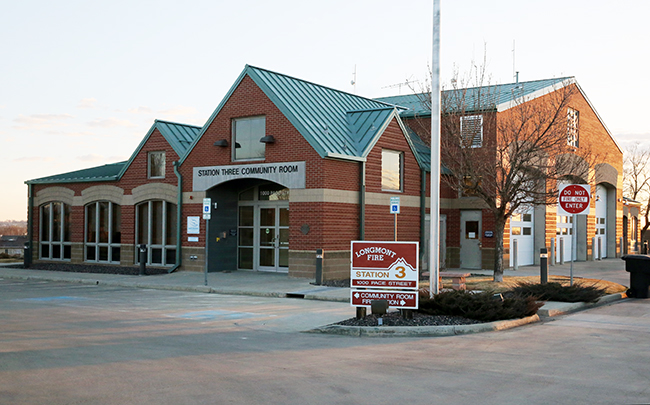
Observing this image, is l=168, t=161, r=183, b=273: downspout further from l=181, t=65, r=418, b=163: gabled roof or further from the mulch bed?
the mulch bed

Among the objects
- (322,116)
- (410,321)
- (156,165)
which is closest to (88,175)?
(156,165)

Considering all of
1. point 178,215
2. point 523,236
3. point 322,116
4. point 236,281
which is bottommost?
point 236,281

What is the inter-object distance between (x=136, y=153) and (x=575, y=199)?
17.5m

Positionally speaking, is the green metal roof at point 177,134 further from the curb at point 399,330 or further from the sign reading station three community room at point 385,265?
the curb at point 399,330

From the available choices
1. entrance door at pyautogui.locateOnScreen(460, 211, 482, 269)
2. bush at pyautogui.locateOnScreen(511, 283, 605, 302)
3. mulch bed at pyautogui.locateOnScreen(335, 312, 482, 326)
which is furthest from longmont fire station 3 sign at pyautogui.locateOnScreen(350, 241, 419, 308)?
entrance door at pyautogui.locateOnScreen(460, 211, 482, 269)

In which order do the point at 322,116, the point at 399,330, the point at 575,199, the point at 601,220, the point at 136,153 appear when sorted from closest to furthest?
1. the point at 399,330
2. the point at 575,199
3. the point at 322,116
4. the point at 136,153
5. the point at 601,220

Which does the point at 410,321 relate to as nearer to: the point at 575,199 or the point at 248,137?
the point at 575,199

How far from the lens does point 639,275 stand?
1905 cm

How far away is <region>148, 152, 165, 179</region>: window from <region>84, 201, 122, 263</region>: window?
2349 millimetres

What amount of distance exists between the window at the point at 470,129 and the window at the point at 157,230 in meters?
11.8

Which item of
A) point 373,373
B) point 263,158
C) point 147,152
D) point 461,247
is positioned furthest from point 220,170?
point 373,373

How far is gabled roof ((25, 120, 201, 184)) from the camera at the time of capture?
26841mm

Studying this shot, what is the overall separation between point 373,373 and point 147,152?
2086 cm

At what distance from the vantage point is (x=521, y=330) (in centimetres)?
1264
